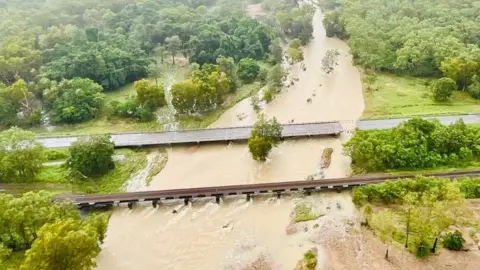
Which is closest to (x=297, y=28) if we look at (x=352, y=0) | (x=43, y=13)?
(x=352, y=0)

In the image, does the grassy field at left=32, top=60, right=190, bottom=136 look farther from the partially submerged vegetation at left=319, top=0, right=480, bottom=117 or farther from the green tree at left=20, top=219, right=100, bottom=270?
the partially submerged vegetation at left=319, top=0, right=480, bottom=117

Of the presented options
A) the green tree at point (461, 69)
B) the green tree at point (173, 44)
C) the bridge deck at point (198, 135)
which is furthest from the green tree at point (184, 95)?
the green tree at point (461, 69)

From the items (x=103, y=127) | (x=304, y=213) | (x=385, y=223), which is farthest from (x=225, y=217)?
(x=103, y=127)

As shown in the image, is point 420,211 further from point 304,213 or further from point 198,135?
point 198,135

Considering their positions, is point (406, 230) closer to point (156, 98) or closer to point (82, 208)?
point (82, 208)

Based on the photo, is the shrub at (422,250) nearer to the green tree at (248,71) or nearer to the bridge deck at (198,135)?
the bridge deck at (198,135)

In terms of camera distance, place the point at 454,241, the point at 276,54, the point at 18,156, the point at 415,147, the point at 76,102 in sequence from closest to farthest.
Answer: the point at 454,241 < the point at 18,156 < the point at 415,147 < the point at 76,102 < the point at 276,54

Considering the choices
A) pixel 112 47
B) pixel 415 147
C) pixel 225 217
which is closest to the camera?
pixel 225 217
